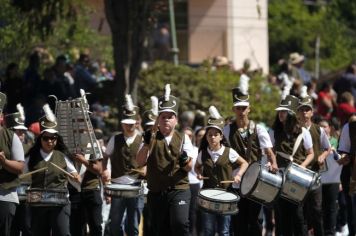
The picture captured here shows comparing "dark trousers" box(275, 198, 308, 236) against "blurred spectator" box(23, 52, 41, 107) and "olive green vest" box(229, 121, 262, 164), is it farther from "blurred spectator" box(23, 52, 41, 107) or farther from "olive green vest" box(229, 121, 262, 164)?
"blurred spectator" box(23, 52, 41, 107)

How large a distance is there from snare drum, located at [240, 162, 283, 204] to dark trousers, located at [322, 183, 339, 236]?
3053mm

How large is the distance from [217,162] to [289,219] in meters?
1.26

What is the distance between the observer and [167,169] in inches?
572

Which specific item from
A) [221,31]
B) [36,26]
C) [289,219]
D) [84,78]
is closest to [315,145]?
[289,219]

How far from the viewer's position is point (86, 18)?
27.1 meters

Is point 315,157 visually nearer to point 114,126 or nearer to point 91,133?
point 91,133

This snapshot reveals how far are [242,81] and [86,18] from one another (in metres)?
12.0

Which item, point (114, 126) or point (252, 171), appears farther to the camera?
point (114, 126)

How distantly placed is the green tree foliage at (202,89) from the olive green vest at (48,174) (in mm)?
8527

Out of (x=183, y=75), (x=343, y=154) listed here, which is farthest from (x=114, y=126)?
(x=343, y=154)

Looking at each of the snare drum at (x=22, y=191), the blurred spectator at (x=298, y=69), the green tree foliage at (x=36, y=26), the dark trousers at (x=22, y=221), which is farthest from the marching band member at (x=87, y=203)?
the blurred spectator at (x=298, y=69)

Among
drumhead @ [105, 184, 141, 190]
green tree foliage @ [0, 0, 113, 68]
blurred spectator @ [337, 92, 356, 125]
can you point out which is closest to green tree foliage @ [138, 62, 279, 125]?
green tree foliage @ [0, 0, 113, 68]

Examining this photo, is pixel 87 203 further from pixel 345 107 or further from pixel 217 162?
pixel 345 107

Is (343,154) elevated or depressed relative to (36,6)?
depressed
